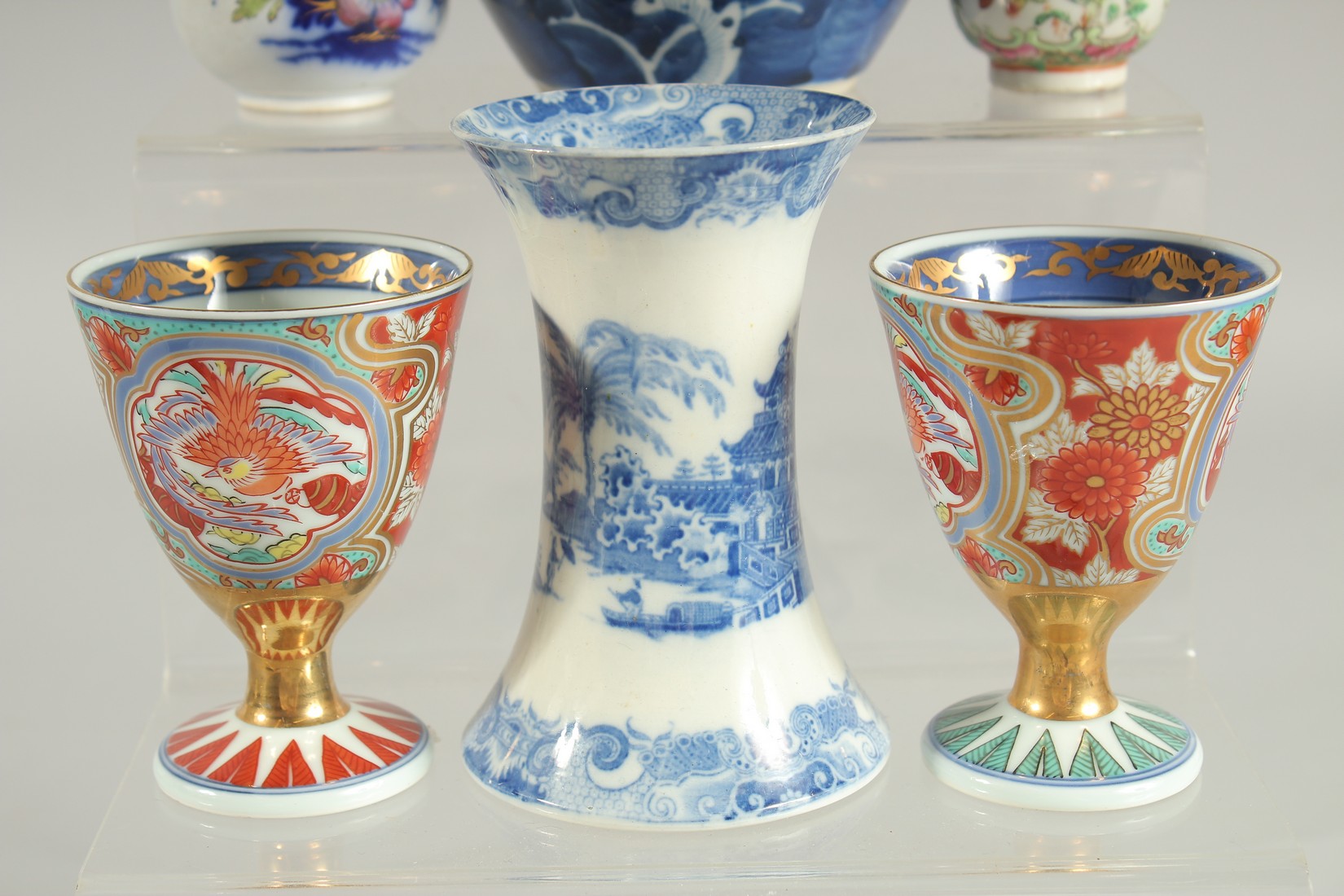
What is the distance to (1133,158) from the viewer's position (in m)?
0.95

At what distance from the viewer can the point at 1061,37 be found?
0.95 m

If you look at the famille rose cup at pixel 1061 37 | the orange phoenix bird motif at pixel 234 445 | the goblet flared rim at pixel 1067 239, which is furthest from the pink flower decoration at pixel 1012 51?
the orange phoenix bird motif at pixel 234 445

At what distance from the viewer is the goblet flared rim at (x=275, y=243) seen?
27.6 inches

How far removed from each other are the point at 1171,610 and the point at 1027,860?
30 centimetres

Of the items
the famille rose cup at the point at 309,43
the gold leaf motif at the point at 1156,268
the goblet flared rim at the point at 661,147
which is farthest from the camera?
the famille rose cup at the point at 309,43

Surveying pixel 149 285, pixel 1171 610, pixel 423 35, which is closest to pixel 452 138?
pixel 423 35

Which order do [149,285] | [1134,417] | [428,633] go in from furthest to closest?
1. [428,633]
2. [149,285]
3. [1134,417]

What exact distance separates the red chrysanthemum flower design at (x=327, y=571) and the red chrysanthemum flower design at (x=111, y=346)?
0.11 m

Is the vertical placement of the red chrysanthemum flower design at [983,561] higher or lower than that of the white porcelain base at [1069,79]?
lower

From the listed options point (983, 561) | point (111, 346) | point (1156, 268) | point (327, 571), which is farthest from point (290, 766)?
point (1156, 268)

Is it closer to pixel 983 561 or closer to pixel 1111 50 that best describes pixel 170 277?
pixel 983 561

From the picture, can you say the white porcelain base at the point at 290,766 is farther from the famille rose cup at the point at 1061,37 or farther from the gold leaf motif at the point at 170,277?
the famille rose cup at the point at 1061,37

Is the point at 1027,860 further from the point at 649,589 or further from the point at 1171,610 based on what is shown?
the point at 1171,610

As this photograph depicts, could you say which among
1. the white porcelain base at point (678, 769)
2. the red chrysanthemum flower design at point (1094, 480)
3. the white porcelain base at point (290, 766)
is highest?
the red chrysanthemum flower design at point (1094, 480)
